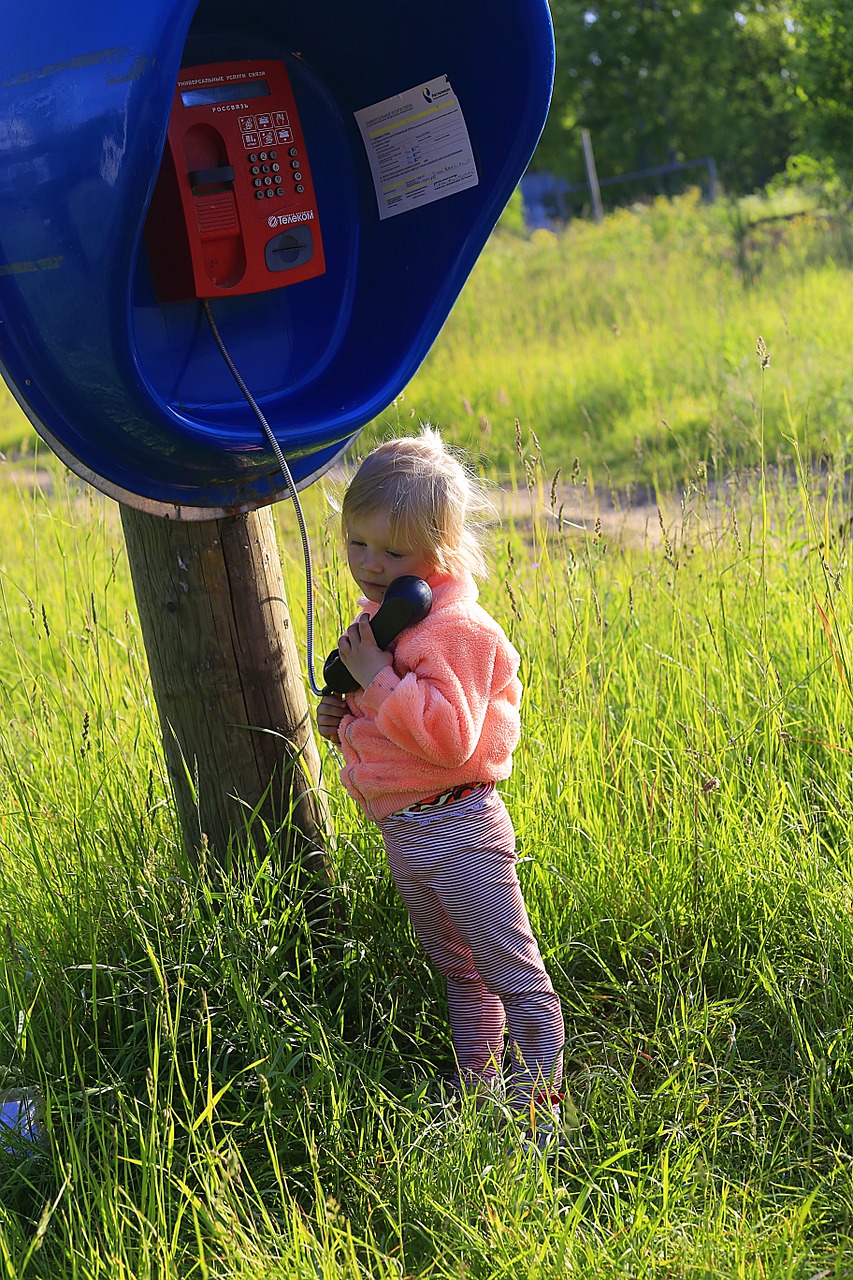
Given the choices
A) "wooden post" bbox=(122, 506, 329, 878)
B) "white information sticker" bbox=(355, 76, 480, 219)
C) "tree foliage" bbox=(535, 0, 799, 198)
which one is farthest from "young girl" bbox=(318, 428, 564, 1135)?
"tree foliage" bbox=(535, 0, 799, 198)

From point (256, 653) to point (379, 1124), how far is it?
2.69ft

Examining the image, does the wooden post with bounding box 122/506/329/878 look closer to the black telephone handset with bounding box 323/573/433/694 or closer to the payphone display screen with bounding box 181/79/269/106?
the black telephone handset with bounding box 323/573/433/694

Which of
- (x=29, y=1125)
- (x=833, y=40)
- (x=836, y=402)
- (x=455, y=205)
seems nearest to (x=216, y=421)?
(x=455, y=205)

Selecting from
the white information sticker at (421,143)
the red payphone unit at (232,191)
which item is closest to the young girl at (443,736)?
the red payphone unit at (232,191)

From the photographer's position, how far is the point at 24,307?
1.87 m

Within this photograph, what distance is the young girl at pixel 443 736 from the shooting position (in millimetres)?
1976

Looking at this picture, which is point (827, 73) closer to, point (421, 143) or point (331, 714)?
point (421, 143)

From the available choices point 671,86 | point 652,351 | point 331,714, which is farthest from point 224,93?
point 671,86

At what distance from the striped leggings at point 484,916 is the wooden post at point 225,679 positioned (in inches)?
10.1

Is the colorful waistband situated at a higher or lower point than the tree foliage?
lower

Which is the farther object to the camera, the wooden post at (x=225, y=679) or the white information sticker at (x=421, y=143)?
the white information sticker at (x=421, y=143)

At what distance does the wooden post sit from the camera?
2.14 meters

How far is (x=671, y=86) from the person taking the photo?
115ft

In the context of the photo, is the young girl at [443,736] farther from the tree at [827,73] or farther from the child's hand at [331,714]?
the tree at [827,73]
